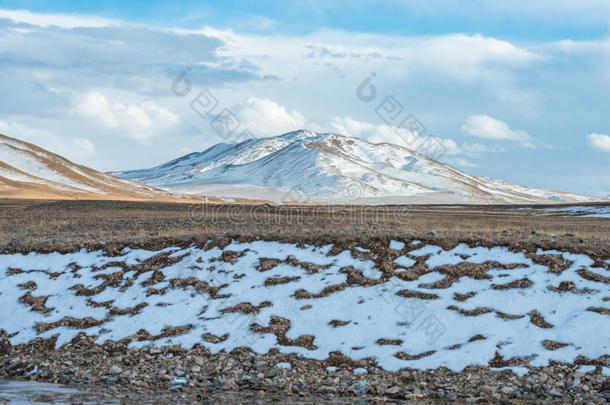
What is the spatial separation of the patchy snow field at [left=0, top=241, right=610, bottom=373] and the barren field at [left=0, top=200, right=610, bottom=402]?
0.17ft

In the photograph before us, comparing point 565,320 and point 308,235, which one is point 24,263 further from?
point 565,320

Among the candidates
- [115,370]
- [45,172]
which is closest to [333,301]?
[115,370]

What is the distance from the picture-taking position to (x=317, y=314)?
52.5 ft

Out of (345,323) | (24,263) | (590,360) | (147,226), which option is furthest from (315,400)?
(147,226)

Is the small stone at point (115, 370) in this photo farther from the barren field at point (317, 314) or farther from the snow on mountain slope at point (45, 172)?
the snow on mountain slope at point (45, 172)

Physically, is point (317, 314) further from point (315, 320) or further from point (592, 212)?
point (592, 212)

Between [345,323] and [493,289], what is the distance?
4902 mm

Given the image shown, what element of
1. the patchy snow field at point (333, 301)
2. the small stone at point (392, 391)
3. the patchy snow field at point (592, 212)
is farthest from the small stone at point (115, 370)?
the patchy snow field at point (592, 212)

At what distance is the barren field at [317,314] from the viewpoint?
43.2 feet

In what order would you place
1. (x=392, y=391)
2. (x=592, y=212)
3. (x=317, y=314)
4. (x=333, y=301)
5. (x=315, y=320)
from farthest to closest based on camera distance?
(x=592, y=212)
(x=333, y=301)
(x=317, y=314)
(x=315, y=320)
(x=392, y=391)

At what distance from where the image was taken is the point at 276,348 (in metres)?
14.6

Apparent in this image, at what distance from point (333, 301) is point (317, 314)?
2.75 feet

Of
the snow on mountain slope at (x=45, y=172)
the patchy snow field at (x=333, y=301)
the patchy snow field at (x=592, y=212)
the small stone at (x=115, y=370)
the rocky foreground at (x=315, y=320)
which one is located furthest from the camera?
the snow on mountain slope at (x=45, y=172)

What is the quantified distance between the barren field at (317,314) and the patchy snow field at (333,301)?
0.05m
